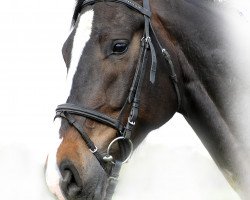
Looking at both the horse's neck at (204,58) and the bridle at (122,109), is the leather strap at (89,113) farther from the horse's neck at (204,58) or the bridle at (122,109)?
the horse's neck at (204,58)

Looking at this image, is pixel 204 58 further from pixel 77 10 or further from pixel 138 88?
pixel 77 10

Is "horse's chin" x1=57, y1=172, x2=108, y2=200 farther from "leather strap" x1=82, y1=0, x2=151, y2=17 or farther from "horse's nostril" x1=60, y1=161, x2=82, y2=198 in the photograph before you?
"leather strap" x1=82, y1=0, x2=151, y2=17

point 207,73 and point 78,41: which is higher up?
point 78,41

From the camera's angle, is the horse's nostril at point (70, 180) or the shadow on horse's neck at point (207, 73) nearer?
the horse's nostril at point (70, 180)

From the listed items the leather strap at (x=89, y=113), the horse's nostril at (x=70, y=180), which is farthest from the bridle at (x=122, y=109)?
the horse's nostril at (x=70, y=180)

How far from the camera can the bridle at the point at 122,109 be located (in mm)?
3617

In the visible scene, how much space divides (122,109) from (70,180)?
2.25 ft

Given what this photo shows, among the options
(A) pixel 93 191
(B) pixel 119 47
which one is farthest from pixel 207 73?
(A) pixel 93 191

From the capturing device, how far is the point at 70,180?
3477 mm

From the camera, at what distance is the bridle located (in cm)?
362

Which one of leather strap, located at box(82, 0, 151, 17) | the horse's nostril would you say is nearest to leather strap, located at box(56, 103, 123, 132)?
the horse's nostril

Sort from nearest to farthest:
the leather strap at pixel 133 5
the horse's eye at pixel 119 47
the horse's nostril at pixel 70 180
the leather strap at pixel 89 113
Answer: the horse's nostril at pixel 70 180 → the leather strap at pixel 89 113 → the horse's eye at pixel 119 47 → the leather strap at pixel 133 5

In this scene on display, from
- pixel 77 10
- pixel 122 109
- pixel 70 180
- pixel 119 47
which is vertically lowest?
pixel 70 180

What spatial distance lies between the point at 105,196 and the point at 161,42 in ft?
4.25
